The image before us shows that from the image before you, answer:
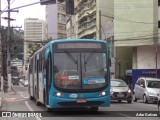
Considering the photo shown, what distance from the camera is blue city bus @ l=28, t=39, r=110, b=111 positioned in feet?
57.8

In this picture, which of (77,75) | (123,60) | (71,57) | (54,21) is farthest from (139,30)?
(54,21)

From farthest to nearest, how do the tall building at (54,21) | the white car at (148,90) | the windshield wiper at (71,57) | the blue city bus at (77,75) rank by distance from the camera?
the tall building at (54,21)
the white car at (148,90)
the windshield wiper at (71,57)
the blue city bus at (77,75)

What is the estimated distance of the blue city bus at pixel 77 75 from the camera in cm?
1761

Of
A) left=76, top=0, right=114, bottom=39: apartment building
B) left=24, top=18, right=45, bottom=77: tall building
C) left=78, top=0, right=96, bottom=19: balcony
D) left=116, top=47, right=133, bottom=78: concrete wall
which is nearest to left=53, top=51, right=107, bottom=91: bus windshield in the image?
left=116, top=47, right=133, bottom=78: concrete wall

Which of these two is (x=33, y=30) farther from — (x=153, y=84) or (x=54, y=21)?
(x=153, y=84)

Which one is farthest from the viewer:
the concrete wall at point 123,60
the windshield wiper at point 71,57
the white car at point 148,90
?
the concrete wall at point 123,60

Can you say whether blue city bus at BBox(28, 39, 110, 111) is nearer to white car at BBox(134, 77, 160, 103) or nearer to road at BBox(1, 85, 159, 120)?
road at BBox(1, 85, 159, 120)

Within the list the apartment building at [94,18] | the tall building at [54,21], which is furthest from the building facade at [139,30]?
the tall building at [54,21]

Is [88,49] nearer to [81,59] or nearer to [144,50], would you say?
[81,59]

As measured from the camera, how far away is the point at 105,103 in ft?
58.7

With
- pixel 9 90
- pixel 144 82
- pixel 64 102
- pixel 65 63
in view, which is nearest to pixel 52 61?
pixel 65 63

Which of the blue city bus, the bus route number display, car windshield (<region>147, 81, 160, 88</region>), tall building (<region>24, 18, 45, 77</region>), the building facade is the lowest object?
car windshield (<region>147, 81, 160, 88</region>)

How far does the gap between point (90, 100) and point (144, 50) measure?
3829cm

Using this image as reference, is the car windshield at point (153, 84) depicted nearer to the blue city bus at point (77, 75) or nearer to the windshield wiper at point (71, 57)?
the blue city bus at point (77, 75)
